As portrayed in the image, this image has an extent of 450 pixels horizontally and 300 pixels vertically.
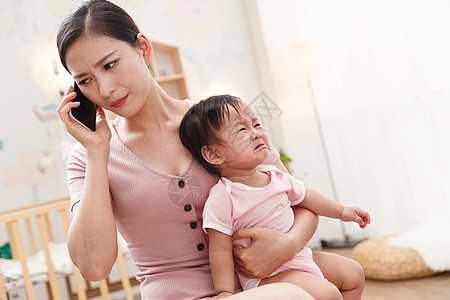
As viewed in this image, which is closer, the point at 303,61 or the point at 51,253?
the point at 51,253

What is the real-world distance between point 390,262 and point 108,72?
7.81 ft

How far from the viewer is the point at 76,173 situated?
1.18m

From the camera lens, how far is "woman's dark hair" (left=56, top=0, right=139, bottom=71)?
3.51 ft

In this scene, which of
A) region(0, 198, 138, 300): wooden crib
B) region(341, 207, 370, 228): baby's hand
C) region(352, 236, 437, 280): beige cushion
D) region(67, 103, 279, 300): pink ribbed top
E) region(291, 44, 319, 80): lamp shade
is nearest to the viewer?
region(67, 103, 279, 300): pink ribbed top

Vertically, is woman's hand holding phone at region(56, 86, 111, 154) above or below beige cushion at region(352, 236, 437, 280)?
above

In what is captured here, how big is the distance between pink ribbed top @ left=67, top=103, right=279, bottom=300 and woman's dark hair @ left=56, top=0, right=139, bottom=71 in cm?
26

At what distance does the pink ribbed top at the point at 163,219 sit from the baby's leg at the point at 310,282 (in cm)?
15

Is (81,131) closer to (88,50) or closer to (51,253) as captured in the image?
(88,50)

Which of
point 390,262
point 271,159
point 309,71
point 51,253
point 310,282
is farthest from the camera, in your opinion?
point 309,71

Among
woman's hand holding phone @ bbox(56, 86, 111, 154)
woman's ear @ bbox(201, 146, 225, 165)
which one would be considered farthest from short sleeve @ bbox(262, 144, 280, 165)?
woman's hand holding phone @ bbox(56, 86, 111, 154)

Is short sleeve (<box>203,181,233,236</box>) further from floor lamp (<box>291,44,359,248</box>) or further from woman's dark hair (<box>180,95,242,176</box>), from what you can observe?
floor lamp (<box>291,44,359,248</box>)

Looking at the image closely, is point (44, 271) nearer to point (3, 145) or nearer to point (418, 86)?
point (3, 145)

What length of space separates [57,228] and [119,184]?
3.21 meters

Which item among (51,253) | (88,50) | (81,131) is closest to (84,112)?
(81,131)
